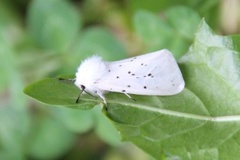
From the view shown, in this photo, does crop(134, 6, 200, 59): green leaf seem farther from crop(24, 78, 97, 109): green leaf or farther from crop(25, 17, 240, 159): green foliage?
crop(24, 78, 97, 109): green leaf

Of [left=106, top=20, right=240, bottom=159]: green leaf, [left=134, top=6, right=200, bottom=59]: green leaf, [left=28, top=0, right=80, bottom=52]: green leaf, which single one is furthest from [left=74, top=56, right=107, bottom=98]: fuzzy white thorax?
[left=28, top=0, right=80, bottom=52]: green leaf

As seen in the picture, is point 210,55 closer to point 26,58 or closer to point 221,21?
point 221,21

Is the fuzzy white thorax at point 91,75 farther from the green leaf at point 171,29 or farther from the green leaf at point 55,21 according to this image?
the green leaf at point 55,21

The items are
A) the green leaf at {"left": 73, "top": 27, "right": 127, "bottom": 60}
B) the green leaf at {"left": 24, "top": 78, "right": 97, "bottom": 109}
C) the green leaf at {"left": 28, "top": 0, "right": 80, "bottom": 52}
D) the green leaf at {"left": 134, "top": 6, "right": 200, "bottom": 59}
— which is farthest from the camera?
the green leaf at {"left": 28, "top": 0, "right": 80, "bottom": 52}

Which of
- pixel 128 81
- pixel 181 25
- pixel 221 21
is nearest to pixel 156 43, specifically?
pixel 181 25

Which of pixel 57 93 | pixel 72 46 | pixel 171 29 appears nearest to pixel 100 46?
pixel 72 46
